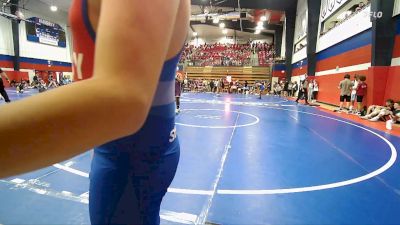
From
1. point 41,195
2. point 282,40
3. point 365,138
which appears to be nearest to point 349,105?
point 365,138

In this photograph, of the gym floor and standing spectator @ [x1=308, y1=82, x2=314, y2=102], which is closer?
the gym floor

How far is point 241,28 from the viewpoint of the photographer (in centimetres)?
3300

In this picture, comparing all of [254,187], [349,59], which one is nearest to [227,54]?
[349,59]

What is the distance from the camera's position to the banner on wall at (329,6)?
14022mm

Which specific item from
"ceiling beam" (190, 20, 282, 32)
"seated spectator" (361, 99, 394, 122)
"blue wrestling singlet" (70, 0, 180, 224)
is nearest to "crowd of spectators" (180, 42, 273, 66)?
"ceiling beam" (190, 20, 282, 32)

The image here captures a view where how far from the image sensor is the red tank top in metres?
0.60

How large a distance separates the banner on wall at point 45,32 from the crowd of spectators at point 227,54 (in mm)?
14142

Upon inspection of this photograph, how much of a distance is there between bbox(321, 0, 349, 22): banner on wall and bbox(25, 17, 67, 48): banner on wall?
25.6m

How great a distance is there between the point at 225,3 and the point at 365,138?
732 inches

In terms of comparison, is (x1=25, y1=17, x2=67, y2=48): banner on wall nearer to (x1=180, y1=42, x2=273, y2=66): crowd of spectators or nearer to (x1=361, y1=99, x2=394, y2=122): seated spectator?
(x1=180, y1=42, x2=273, y2=66): crowd of spectators

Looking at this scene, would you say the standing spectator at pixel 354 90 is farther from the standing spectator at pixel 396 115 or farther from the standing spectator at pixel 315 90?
the standing spectator at pixel 315 90

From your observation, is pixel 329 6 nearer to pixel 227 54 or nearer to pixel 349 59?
pixel 349 59

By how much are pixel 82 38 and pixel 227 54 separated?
35221 mm

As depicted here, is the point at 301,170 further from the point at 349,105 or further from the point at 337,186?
the point at 349,105
